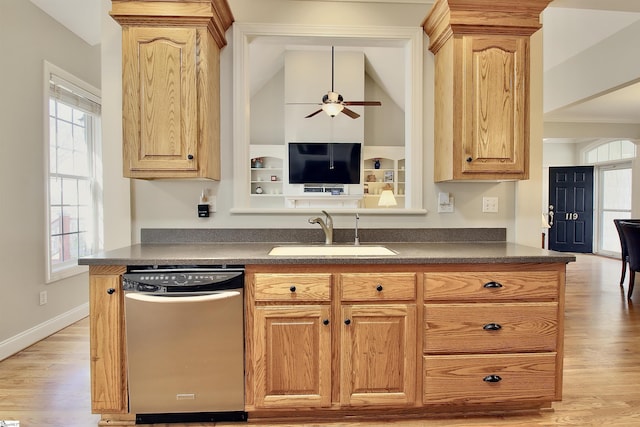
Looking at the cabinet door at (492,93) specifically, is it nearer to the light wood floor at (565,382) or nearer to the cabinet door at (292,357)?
the cabinet door at (292,357)

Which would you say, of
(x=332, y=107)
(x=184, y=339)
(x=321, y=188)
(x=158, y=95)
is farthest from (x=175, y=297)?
(x=321, y=188)

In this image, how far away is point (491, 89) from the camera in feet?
6.81

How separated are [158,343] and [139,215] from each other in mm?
942

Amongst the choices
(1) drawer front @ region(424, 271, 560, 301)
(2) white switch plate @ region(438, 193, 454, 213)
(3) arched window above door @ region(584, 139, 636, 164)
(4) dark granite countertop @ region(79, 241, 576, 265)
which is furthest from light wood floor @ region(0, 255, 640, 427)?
(3) arched window above door @ region(584, 139, 636, 164)

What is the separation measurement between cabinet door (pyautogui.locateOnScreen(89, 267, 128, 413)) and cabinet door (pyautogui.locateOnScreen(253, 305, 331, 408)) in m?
0.67

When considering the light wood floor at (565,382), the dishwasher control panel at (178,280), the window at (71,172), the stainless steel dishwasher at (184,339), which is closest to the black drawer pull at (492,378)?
the light wood floor at (565,382)

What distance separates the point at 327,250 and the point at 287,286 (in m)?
0.49

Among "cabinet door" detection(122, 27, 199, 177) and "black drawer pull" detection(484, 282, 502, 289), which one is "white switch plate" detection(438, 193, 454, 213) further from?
"cabinet door" detection(122, 27, 199, 177)

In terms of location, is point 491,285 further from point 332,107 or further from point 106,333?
point 332,107

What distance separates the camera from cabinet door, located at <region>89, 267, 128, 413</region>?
69.4 inches

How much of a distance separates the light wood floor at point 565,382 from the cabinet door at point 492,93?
1449 mm

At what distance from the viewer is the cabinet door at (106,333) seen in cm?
176

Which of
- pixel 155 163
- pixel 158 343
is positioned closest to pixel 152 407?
pixel 158 343

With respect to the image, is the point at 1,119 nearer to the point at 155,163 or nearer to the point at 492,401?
the point at 155,163
